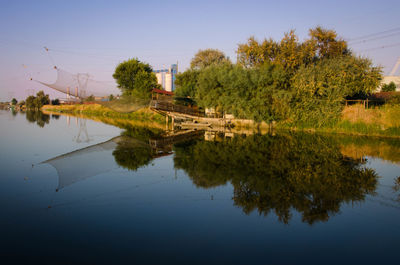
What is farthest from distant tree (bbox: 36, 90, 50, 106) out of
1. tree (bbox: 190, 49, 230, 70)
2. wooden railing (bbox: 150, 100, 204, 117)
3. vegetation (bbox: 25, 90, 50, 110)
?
wooden railing (bbox: 150, 100, 204, 117)

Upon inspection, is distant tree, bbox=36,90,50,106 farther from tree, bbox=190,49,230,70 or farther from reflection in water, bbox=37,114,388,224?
reflection in water, bbox=37,114,388,224

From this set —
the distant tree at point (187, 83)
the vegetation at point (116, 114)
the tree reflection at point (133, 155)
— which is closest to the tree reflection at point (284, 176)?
the tree reflection at point (133, 155)

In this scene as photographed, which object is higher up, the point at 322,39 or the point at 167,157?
the point at 322,39

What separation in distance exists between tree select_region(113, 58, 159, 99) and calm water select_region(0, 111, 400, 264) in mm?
40878

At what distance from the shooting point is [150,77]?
5344cm

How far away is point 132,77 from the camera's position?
54.3 m

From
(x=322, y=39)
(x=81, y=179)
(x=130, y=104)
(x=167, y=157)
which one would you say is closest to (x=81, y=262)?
(x=81, y=179)

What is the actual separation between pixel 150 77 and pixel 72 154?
42521 millimetres

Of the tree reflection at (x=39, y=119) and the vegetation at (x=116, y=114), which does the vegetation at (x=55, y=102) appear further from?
the tree reflection at (x=39, y=119)

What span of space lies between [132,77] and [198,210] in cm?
5062

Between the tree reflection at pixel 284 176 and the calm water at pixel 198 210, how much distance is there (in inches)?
1.4

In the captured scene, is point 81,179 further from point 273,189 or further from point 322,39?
point 322,39

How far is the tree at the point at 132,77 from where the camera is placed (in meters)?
52.2

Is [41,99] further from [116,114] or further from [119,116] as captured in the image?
[119,116]
